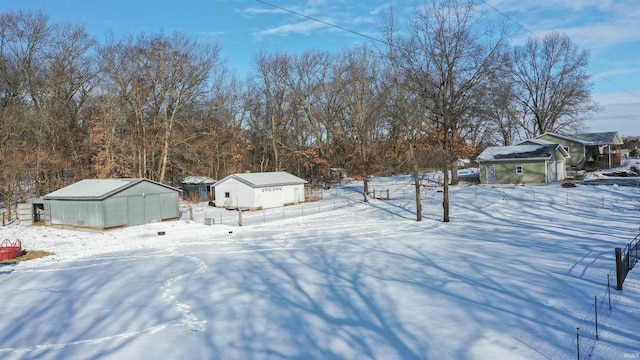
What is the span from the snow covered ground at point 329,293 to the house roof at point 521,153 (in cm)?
1536

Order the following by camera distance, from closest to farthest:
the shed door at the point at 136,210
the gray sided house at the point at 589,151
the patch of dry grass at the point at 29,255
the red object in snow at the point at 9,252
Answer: the patch of dry grass at the point at 29,255
the red object in snow at the point at 9,252
the shed door at the point at 136,210
the gray sided house at the point at 589,151

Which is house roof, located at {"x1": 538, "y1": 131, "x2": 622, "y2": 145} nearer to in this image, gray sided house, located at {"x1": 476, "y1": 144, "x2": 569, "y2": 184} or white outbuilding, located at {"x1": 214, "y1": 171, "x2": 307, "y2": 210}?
gray sided house, located at {"x1": 476, "y1": 144, "x2": 569, "y2": 184}

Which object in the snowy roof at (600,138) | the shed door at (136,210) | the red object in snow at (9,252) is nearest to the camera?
the red object in snow at (9,252)

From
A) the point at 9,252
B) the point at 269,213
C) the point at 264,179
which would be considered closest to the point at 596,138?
the point at 264,179

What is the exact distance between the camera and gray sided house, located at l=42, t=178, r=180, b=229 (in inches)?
1003

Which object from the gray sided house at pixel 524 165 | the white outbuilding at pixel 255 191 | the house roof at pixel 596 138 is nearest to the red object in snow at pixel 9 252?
the white outbuilding at pixel 255 191

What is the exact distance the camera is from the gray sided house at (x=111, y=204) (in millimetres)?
25469

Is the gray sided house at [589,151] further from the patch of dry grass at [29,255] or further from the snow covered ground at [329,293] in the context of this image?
the patch of dry grass at [29,255]

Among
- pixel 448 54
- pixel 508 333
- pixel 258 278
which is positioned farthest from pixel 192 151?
pixel 508 333

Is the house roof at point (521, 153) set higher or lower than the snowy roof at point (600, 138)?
lower

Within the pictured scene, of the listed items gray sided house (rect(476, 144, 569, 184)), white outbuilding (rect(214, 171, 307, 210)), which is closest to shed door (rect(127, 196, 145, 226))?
white outbuilding (rect(214, 171, 307, 210))

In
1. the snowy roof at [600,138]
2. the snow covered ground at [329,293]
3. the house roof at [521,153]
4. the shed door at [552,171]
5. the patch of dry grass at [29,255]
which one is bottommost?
the snow covered ground at [329,293]

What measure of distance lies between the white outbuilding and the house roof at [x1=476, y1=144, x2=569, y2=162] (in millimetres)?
18444

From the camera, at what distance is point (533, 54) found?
59.6 m
